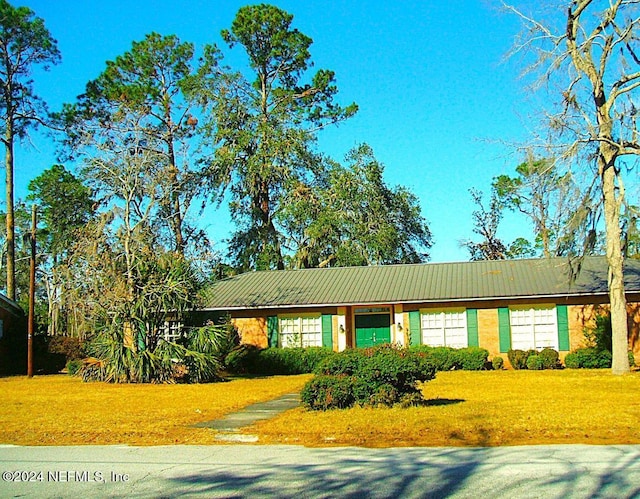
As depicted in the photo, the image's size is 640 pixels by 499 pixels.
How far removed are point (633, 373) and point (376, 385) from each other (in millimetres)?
11213

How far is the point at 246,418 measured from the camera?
13.2 meters

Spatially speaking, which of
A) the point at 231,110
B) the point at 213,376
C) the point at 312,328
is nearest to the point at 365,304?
the point at 312,328

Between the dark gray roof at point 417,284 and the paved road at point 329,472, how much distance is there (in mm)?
14854

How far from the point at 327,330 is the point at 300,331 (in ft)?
3.80

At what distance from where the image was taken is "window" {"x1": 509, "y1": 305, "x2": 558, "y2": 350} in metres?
24.7

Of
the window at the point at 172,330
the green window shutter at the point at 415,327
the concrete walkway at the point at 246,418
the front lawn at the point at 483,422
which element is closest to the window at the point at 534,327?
the green window shutter at the point at 415,327

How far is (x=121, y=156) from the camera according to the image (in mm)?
23453

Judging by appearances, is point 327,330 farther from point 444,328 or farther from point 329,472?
point 329,472

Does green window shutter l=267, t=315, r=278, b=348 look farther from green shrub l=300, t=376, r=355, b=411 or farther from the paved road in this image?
the paved road

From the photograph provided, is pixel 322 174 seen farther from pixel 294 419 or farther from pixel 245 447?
pixel 245 447

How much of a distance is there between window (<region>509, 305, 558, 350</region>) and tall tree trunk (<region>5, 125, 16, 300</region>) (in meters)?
23.0

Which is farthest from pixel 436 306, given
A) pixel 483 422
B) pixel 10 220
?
pixel 10 220

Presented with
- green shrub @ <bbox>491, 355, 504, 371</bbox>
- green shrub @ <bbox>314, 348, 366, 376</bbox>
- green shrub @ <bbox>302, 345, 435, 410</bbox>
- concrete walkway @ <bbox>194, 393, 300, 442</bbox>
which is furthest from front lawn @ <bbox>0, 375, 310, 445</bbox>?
green shrub @ <bbox>491, 355, 504, 371</bbox>

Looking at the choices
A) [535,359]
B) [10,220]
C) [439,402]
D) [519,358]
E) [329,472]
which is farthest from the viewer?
[10,220]
